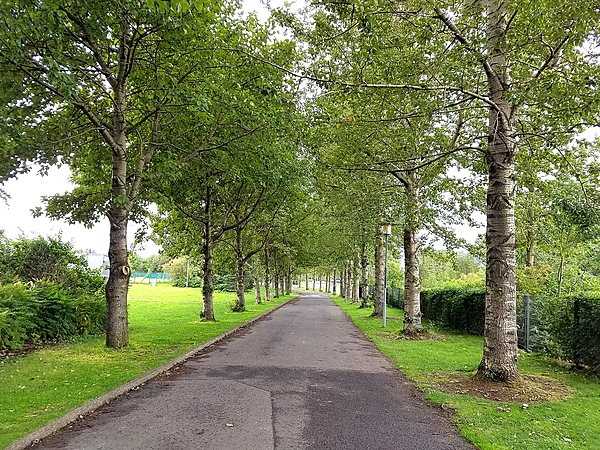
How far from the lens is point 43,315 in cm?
1162

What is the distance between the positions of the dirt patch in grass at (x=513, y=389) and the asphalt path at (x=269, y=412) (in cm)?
87

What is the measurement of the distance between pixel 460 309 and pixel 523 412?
1196 centimetres

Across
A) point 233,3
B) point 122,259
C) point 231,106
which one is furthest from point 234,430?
point 233,3

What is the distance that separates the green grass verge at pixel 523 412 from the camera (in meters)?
5.06

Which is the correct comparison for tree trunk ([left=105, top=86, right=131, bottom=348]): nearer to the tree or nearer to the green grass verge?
the tree

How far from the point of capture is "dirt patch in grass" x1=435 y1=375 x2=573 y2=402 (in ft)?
22.8

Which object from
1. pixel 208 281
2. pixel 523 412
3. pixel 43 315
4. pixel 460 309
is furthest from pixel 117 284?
pixel 460 309

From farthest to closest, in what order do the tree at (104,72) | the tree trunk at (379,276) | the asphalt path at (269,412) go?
the tree trunk at (379,276) → the tree at (104,72) → the asphalt path at (269,412)

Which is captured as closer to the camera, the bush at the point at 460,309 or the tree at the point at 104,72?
the tree at the point at 104,72

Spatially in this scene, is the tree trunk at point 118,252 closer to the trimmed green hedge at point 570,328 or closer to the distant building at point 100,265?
the distant building at point 100,265

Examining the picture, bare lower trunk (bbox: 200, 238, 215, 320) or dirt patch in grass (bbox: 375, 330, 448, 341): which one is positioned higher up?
bare lower trunk (bbox: 200, 238, 215, 320)

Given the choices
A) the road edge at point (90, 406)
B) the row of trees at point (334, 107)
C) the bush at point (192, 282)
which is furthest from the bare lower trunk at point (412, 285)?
the bush at point (192, 282)

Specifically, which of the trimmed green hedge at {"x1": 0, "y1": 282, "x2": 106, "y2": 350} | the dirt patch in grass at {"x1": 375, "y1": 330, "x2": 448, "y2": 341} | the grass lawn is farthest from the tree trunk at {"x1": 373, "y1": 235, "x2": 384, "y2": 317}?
→ the trimmed green hedge at {"x1": 0, "y1": 282, "x2": 106, "y2": 350}

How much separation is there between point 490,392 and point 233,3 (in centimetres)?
1224
